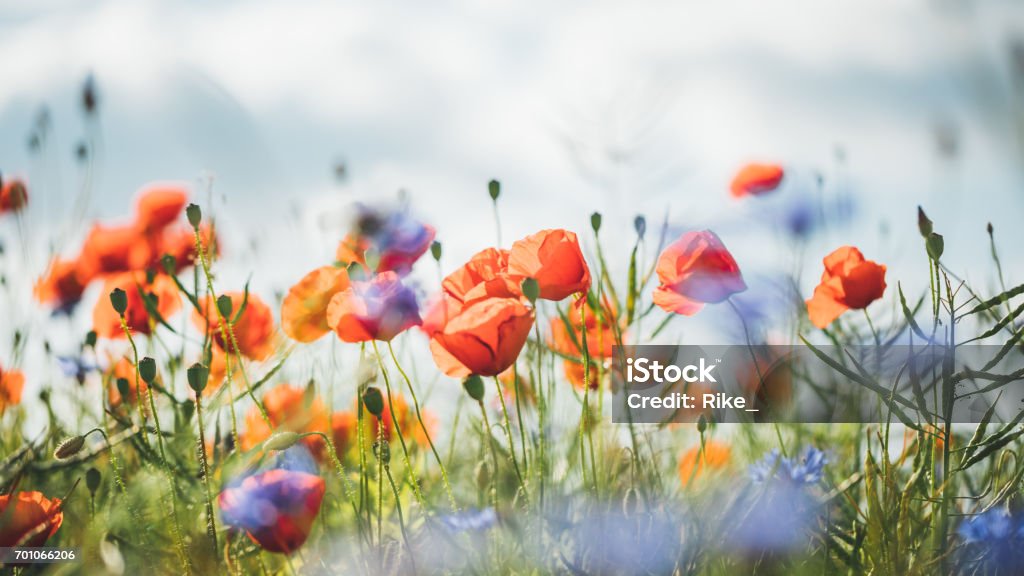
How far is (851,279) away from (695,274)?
20 cm

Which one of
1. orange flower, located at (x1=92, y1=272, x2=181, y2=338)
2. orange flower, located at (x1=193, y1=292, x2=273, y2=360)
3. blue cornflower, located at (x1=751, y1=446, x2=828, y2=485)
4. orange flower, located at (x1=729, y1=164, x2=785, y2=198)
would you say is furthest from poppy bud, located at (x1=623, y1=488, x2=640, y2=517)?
orange flower, located at (x1=729, y1=164, x2=785, y2=198)

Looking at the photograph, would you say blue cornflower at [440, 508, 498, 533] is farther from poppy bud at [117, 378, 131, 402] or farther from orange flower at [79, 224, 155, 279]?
orange flower at [79, 224, 155, 279]

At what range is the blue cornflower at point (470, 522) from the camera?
850 millimetres

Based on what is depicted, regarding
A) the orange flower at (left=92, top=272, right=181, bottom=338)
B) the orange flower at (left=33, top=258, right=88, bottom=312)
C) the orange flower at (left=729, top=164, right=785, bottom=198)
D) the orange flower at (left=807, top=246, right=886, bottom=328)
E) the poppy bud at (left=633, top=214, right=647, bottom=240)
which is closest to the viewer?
the orange flower at (left=807, top=246, right=886, bottom=328)

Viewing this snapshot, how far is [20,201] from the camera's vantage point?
158 cm

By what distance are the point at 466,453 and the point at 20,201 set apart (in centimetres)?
96

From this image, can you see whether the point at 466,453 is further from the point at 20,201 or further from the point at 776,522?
the point at 20,201

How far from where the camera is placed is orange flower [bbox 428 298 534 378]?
74 cm

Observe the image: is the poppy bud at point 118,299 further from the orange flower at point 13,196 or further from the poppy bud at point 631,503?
the orange flower at point 13,196

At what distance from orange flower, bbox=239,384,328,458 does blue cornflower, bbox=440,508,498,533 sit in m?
0.28

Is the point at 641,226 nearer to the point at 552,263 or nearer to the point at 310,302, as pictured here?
the point at 552,263

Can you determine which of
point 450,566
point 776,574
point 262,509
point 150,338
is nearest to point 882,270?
point 776,574

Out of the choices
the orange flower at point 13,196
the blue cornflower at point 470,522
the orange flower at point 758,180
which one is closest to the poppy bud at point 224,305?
the blue cornflower at point 470,522

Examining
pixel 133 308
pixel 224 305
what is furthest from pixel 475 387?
pixel 133 308
